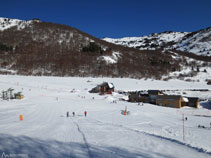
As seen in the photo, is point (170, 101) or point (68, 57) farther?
point (68, 57)

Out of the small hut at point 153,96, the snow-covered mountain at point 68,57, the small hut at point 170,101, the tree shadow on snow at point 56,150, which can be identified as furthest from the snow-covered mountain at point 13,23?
the tree shadow on snow at point 56,150

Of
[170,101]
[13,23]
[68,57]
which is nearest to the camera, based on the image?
[170,101]

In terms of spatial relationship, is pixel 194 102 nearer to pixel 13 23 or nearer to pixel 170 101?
pixel 170 101

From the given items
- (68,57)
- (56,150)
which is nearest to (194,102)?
(56,150)

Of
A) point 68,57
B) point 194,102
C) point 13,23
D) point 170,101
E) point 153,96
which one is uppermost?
point 13,23

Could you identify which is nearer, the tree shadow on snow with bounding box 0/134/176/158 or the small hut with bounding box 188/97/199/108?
the tree shadow on snow with bounding box 0/134/176/158

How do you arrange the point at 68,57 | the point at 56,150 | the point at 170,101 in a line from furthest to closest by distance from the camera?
the point at 68,57 < the point at 170,101 < the point at 56,150

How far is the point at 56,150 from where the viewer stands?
25.4 feet

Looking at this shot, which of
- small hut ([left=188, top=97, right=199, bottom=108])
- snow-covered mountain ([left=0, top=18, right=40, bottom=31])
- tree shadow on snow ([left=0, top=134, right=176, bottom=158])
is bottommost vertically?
small hut ([left=188, top=97, right=199, bottom=108])

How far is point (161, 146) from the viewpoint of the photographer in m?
8.35

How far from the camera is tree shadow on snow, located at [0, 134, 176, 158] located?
23.7 ft

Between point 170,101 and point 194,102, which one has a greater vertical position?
point 170,101

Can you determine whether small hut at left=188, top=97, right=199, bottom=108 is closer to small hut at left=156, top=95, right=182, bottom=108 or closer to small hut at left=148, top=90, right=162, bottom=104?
small hut at left=156, top=95, right=182, bottom=108

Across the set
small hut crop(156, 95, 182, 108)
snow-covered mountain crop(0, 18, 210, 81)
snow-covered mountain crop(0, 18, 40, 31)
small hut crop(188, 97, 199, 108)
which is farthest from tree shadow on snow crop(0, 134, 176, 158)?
snow-covered mountain crop(0, 18, 40, 31)
